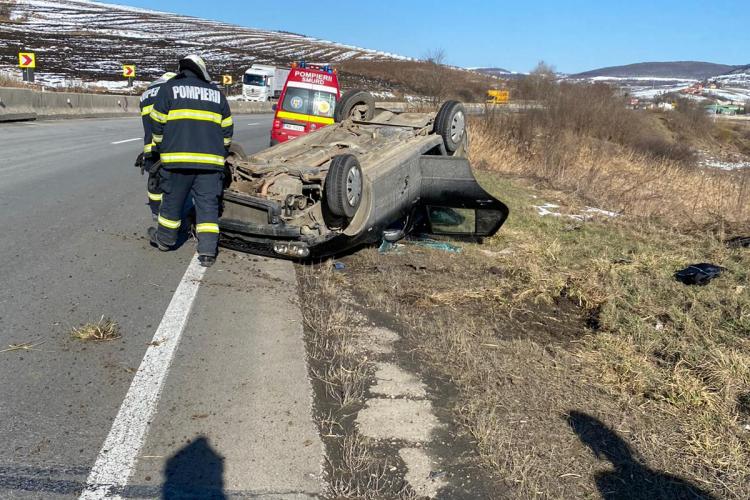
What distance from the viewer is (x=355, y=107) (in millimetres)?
8883

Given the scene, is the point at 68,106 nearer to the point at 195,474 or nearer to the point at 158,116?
the point at 158,116

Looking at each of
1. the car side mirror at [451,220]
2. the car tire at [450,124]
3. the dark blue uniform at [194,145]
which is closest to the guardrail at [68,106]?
the car tire at [450,124]

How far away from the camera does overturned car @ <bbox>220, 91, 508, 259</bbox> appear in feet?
17.7

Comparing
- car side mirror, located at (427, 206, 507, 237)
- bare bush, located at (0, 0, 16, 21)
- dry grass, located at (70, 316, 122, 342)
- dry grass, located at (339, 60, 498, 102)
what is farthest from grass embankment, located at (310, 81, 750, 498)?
bare bush, located at (0, 0, 16, 21)

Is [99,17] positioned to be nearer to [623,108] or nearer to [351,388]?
[623,108]

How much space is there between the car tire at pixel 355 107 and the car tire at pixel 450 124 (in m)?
1.30

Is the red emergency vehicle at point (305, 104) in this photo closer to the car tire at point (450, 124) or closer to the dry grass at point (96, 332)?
the car tire at point (450, 124)

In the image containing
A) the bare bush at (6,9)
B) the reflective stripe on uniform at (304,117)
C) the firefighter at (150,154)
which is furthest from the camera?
the bare bush at (6,9)

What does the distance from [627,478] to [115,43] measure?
6394 cm

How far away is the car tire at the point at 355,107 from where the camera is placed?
28.4ft

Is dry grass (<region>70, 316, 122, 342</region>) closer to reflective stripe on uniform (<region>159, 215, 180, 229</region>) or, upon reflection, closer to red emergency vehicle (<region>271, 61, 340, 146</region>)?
reflective stripe on uniform (<region>159, 215, 180, 229</region>)

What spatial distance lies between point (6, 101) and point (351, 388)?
17595 millimetres

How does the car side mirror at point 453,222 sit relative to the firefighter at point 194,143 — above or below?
below

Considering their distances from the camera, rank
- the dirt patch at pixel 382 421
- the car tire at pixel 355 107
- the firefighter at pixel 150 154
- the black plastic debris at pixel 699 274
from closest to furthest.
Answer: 1. the dirt patch at pixel 382 421
2. the firefighter at pixel 150 154
3. the black plastic debris at pixel 699 274
4. the car tire at pixel 355 107
